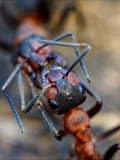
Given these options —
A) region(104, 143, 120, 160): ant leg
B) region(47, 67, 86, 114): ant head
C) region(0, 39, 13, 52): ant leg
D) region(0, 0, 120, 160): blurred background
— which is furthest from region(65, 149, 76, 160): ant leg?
region(0, 39, 13, 52): ant leg

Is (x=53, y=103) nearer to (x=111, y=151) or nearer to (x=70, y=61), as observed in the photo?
(x=111, y=151)

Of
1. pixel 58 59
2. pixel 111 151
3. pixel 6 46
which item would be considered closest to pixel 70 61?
pixel 6 46

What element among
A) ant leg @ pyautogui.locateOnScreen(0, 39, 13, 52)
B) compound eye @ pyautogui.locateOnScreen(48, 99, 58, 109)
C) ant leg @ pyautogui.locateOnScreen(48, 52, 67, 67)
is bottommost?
ant leg @ pyautogui.locateOnScreen(0, 39, 13, 52)

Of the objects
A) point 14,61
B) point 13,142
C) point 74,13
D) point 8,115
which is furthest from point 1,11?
point 13,142

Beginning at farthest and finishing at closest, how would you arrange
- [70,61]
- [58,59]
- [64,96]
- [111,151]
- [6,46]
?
[6,46] < [70,61] < [58,59] < [111,151] < [64,96]

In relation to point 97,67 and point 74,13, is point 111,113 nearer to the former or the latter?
point 97,67

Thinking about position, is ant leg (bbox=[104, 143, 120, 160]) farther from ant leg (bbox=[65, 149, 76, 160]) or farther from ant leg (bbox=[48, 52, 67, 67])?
ant leg (bbox=[48, 52, 67, 67])

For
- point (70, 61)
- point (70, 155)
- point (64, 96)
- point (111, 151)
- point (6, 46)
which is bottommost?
point (70, 155)
